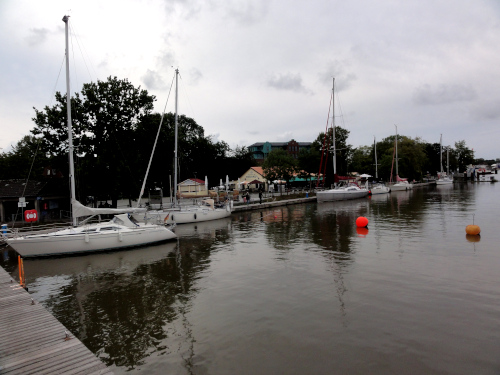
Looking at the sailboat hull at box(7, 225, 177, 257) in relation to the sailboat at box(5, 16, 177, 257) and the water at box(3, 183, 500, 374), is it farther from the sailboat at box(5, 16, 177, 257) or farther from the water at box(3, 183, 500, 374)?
the water at box(3, 183, 500, 374)

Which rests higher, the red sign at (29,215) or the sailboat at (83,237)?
the red sign at (29,215)

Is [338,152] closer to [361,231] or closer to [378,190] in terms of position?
[378,190]

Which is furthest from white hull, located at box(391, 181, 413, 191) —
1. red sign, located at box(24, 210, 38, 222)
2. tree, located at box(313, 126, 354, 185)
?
red sign, located at box(24, 210, 38, 222)

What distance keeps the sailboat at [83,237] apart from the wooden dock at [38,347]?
9.62 m

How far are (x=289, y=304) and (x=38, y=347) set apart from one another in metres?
6.87

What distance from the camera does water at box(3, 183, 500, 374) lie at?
7730 mm

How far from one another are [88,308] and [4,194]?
24.6 metres

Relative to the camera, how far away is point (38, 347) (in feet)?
23.6

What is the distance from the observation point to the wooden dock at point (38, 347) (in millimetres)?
6367

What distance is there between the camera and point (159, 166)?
4722 centimetres

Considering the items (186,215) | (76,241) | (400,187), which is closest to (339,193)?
(400,187)

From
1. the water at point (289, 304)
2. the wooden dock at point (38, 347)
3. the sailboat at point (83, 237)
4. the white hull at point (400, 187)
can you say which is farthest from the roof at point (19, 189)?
the white hull at point (400, 187)

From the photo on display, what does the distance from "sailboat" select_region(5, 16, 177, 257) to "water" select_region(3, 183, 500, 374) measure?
27.9 inches

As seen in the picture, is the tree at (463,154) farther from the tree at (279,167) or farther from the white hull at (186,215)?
the white hull at (186,215)
